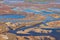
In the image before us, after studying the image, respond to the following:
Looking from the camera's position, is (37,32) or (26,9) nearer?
(37,32)

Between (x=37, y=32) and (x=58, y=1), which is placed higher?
(x=58, y=1)

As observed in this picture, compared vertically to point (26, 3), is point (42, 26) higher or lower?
lower

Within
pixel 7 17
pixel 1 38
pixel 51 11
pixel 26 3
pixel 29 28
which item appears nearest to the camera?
pixel 1 38

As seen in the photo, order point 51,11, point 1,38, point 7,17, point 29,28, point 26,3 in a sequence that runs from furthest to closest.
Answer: point 26,3 → point 51,11 → point 7,17 → point 29,28 → point 1,38

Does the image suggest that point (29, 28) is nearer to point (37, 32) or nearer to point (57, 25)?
point (37, 32)

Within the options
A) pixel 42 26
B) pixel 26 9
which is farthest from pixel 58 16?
pixel 26 9

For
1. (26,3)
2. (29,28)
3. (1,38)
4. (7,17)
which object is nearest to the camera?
(1,38)

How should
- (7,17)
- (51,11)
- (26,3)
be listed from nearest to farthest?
(7,17) < (51,11) < (26,3)

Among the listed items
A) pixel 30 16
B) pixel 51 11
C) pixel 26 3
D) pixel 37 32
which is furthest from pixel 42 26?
pixel 26 3

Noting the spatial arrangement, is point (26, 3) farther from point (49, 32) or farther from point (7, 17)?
point (49, 32)
